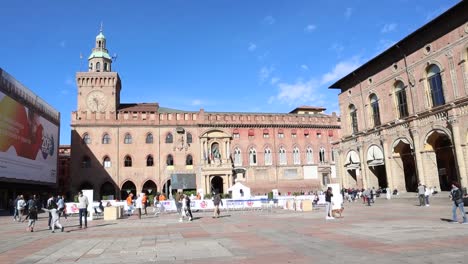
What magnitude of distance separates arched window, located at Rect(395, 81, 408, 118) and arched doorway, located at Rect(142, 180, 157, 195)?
33.1 meters

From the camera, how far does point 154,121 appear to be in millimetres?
53906

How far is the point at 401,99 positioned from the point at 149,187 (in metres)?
34.4

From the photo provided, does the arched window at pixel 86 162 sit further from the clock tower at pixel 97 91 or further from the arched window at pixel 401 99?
the arched window at pixel 401 99

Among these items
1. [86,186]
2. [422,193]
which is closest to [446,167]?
[422,193]

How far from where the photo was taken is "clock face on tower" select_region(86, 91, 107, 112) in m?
54.8

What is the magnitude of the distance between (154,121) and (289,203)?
3097 centimetres

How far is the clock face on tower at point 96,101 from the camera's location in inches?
2159

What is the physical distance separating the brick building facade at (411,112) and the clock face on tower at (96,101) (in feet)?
107

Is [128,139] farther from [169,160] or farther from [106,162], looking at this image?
[169,160]

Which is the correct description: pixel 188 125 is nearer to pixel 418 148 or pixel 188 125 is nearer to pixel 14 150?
pixel 14 150

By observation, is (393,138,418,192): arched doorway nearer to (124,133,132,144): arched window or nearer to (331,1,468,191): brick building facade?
(331,1,468,191): brick building facade

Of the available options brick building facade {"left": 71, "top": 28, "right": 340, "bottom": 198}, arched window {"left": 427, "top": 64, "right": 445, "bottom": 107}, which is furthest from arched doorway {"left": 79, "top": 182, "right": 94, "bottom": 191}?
arched window {"left": 427, "top": 64, "right": 445, "bottom": 107}

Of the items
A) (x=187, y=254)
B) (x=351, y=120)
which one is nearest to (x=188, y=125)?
(x=351, y=120)

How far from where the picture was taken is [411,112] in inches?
1276
